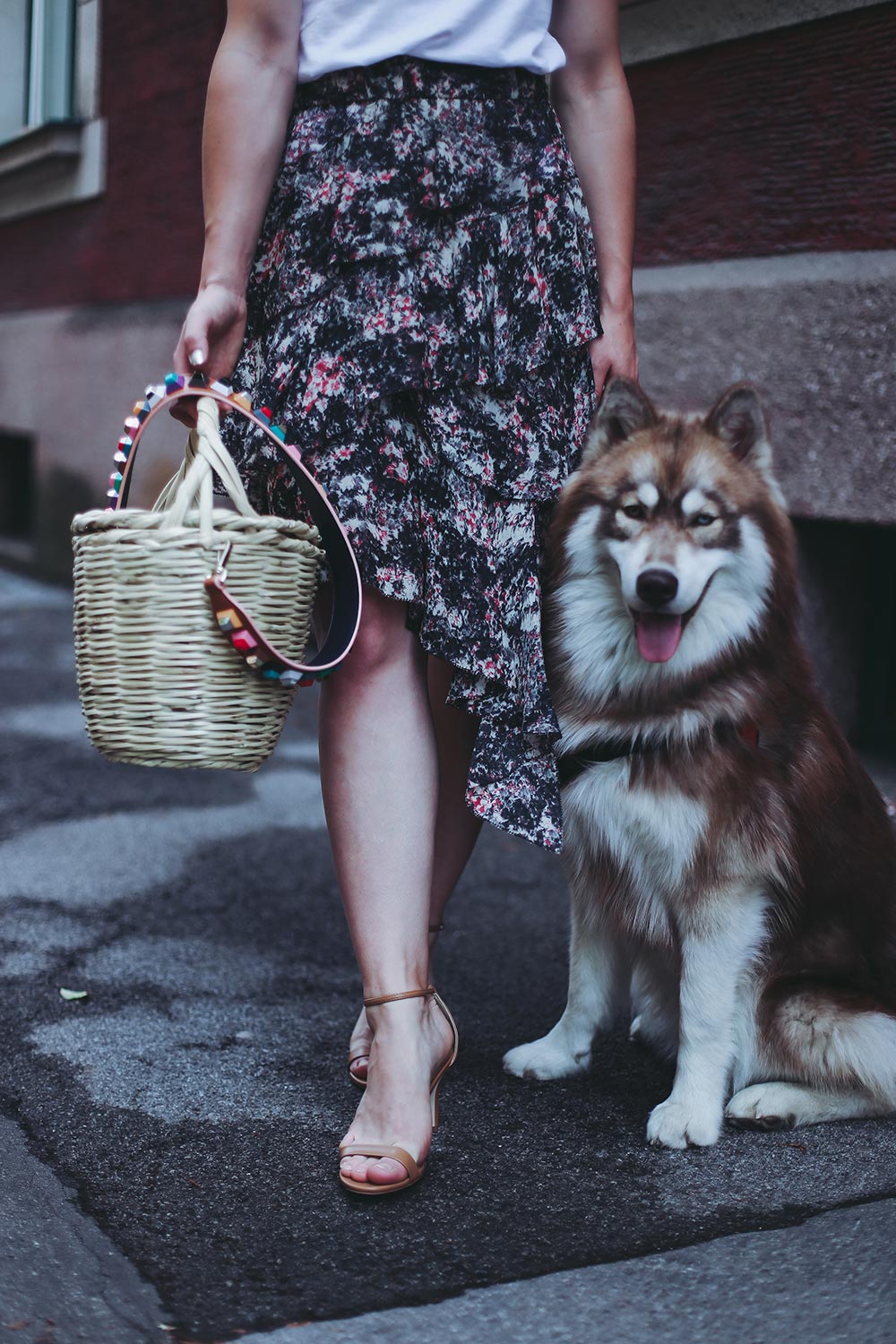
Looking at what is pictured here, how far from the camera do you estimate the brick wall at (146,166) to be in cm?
615

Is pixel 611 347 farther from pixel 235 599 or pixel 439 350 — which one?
pixel 235 599

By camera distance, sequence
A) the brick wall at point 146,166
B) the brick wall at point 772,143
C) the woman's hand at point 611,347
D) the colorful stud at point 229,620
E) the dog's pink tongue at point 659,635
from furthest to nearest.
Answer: the brick wall at point 146,166 < the brick wall at point 772,143 < the woman's hand at point 611,347 < the dog's pink tongue at point 659,635 < the colorful stud at point 229,620

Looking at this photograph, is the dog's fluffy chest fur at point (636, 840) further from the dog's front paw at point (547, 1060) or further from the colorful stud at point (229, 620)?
the colorful stud at point (229, 620)

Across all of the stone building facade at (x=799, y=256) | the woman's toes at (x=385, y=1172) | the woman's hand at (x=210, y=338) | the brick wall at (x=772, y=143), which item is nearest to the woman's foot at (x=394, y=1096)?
the woman's toes at (x=385, y=1172)

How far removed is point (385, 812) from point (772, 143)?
97.2 inches

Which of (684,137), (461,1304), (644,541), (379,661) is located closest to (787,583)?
(644,541)

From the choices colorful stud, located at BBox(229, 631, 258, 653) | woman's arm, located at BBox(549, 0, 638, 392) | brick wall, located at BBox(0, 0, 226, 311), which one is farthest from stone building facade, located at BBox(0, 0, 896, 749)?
brick wall, located at BBox(0, 0, 226, 311)

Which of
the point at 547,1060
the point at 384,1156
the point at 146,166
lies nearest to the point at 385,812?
the point at 384,1156

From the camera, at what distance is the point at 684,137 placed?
387 cm

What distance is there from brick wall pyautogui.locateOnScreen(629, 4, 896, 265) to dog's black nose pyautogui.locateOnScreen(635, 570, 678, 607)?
1.74 meters

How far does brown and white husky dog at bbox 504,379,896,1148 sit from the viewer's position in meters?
2.14

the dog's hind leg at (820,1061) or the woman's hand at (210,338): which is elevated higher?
the woman's hand at (210,338)

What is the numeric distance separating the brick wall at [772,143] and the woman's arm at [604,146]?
4.08 feet

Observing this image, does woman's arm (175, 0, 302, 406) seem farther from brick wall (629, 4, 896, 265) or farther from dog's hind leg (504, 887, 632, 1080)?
brick wall (629, 4, 896, 265)
